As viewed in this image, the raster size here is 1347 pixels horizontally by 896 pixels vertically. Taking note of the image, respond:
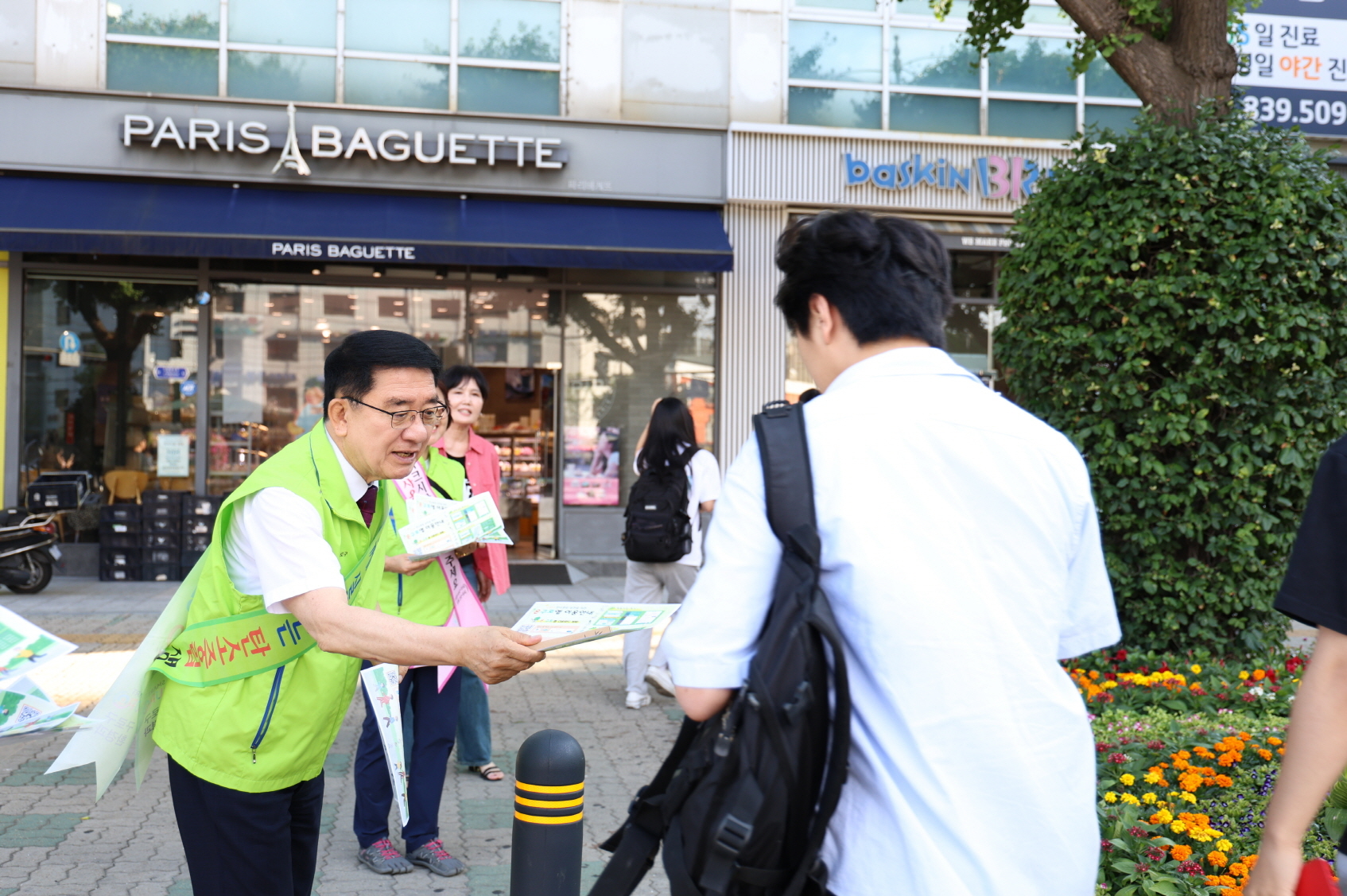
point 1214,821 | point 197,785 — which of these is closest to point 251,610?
point 197,785

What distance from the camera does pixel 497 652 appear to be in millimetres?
2332

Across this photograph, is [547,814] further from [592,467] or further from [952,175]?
[952,175]

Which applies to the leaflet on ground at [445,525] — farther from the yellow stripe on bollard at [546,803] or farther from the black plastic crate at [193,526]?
the black plastic crate at [193,526]

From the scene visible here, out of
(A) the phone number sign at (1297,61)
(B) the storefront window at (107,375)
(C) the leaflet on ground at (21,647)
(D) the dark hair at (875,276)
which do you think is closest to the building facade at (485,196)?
(B) the storefront window at (107,375)

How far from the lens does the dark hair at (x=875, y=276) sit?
1.84 m

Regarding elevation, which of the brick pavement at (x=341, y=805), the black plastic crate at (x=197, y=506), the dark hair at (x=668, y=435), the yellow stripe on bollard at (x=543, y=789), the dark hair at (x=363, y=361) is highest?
the dark hair at (x=363, y=361)

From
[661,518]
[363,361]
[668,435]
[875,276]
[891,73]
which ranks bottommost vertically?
[661,518]

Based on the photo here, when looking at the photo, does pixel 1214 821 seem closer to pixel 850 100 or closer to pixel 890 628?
pixel 890 628

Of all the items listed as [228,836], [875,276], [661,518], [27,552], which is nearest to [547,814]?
[228,836]

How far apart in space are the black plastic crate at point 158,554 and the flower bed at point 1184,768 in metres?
9.89

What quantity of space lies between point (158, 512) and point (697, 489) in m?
7.76

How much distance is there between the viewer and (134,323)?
42.1 ft

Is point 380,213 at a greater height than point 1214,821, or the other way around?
point 380,213

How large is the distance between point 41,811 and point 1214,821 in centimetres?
500
